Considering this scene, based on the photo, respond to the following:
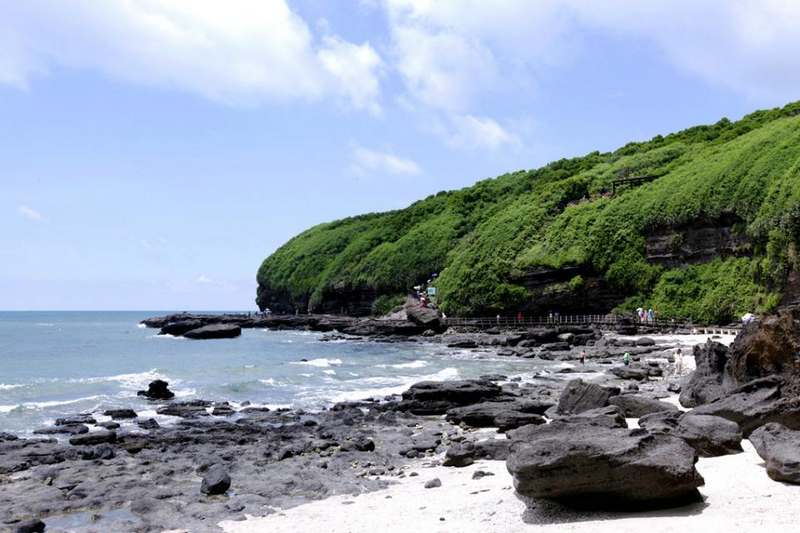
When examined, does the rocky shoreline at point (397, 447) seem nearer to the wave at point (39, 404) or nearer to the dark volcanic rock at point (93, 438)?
the dark volcanic rock at point (93, 438)

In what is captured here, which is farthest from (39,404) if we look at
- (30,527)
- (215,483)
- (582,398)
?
(582,398)

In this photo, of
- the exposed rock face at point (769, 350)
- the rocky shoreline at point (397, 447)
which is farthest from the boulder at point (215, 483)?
the exposed rock face at point (769, 350)

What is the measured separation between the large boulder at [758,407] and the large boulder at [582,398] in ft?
14.2

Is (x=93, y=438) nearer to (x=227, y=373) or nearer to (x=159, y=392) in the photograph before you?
(x=159, y=392)

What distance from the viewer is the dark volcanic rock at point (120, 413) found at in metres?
24.9

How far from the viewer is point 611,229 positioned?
74.4 m

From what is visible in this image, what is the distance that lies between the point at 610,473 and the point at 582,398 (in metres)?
10.5

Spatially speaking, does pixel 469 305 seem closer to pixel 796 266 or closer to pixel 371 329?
pixel 371 329

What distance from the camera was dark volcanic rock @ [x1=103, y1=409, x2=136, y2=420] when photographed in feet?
81.6

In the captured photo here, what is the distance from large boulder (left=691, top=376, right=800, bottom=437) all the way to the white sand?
87 centimetres

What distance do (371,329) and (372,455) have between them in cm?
5969

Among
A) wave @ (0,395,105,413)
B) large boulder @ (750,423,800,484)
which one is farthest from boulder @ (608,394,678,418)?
wave @ (0,395,105,413)

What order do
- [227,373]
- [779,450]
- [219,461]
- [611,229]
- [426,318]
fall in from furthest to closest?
1. [426,318]
2. [611,229]
3. [227,373]
4. [219,461]
5. [779,450]

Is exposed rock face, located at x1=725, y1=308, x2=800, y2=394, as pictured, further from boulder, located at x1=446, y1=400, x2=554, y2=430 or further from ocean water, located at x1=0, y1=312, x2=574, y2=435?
ocean water, located at x1=0, y1=312, x2=574, y2=435
